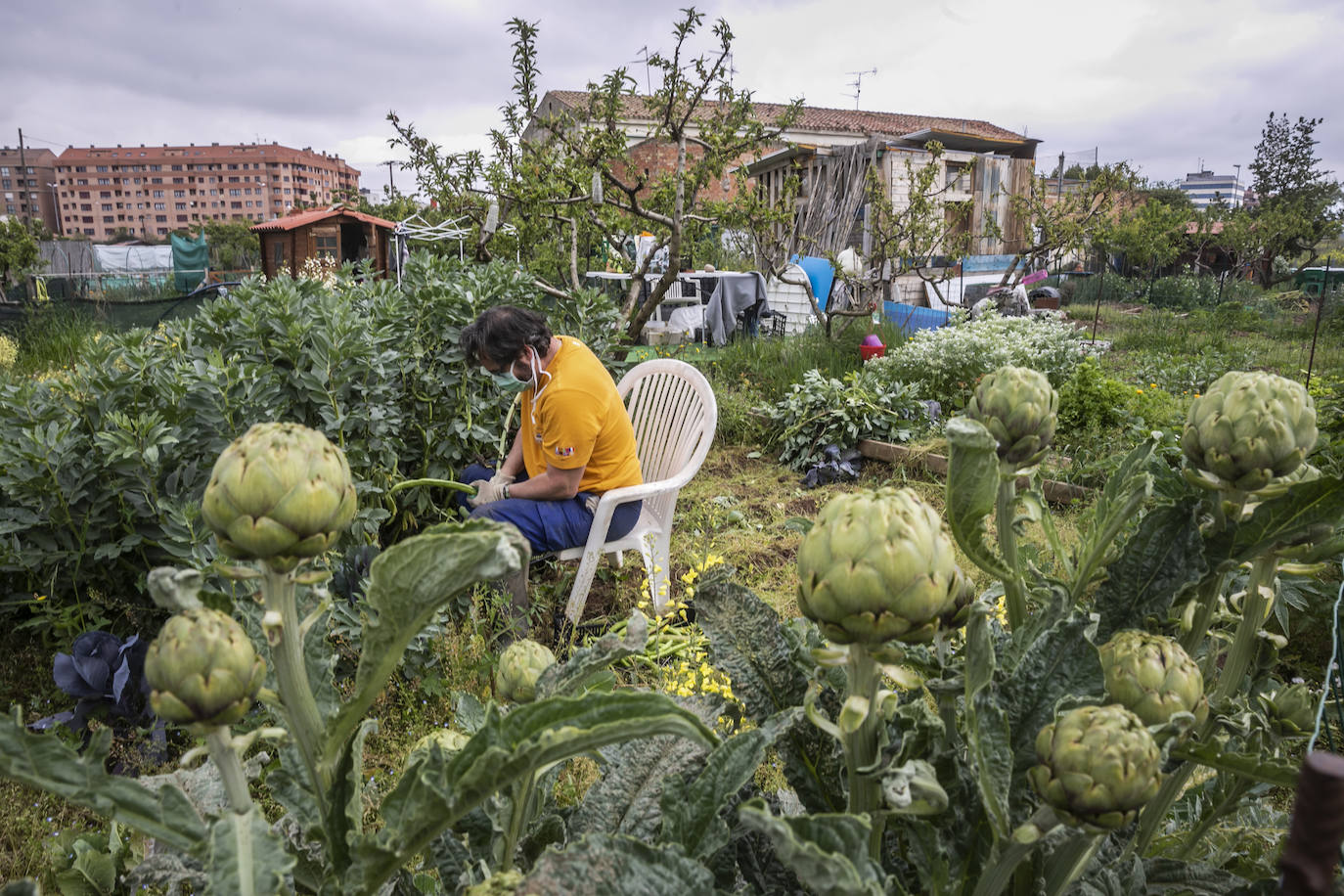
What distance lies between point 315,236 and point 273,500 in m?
15.9

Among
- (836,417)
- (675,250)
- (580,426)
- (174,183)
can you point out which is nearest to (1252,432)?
(580,426)

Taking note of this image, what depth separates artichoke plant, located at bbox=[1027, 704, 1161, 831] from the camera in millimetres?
539

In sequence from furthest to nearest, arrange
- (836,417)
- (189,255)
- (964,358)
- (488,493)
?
(189,255), (964,358), (836,417), (488,493)

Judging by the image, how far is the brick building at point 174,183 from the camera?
234ft

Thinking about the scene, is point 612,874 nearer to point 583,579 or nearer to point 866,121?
point 583,579

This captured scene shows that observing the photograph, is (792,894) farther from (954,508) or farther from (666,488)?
(666,488)

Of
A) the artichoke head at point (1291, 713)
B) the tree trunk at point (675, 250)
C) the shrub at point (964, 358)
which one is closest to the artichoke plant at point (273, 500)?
the artichoke head at point (1291, 713)

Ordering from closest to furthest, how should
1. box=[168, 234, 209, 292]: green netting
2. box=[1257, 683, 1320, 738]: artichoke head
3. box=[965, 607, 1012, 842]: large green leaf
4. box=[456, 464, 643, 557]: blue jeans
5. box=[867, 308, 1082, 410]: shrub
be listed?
1. box=[965, 607, 1012, 842]: large green leaf
2. box=[1257, 683, 1320, 738]: artichoke head
3. box=[456, 464, 643, 557]: blue jeans
4. box=[867, 308, 1082, 410]: shrub
5. box=[168, 234, 209, 292]: green netting

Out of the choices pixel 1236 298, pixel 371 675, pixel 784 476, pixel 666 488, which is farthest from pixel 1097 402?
pixel 1236 298

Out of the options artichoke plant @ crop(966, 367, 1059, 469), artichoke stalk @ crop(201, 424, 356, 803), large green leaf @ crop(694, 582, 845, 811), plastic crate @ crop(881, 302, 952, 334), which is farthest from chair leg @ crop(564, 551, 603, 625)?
plastic crate @ crop(881, 302, 952, 334)

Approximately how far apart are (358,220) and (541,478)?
45.0 ft

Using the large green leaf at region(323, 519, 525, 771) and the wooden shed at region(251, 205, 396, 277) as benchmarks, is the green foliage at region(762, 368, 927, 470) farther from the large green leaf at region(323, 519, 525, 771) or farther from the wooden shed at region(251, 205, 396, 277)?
the wooden shed at region(251, 205, 396, 277)

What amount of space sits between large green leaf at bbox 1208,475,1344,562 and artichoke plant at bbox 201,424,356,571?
750mm

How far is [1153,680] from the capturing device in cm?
64
